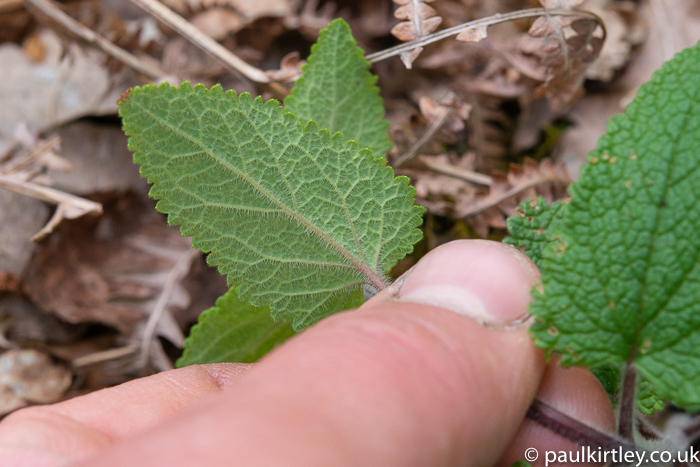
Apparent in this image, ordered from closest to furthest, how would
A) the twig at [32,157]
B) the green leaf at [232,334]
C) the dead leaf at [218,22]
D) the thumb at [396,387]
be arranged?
the thumb at [396,387] < the green leaf at [232,334] < the twig at [32,157] < the dead leaf at [218,22]

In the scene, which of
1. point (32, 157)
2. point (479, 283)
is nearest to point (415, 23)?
point (479, 283)

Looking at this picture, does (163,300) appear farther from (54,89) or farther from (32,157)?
(54,89)

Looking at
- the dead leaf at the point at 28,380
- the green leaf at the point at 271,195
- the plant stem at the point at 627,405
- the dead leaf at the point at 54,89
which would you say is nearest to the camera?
the plant stem at the point at 627,405

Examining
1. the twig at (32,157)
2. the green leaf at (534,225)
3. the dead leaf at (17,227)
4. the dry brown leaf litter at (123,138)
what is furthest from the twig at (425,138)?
the dead leaf at (17,227)

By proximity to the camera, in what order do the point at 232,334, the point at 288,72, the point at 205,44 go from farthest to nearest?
the point at 205,44
the point at 288,72
the point at 232,334

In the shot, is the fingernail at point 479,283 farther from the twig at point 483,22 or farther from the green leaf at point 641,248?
the twig at point 483,22

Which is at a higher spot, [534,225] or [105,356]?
[534,225]

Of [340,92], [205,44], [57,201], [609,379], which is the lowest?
[609,379]

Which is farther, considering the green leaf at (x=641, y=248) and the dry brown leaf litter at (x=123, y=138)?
the dry brown leaf litter at (x=123, y=138)
